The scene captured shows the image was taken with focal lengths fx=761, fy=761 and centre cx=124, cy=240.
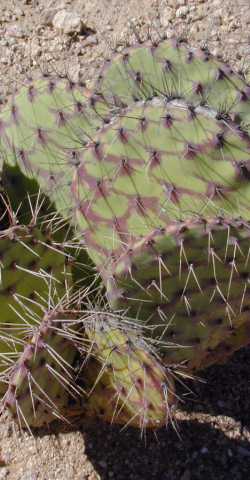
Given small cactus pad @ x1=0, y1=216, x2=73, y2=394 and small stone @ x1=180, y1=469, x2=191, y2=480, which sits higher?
small cactus pad @ x1=0, y1=216, x2=73, y2=394

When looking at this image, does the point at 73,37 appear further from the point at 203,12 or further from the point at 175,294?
the point at 175,294

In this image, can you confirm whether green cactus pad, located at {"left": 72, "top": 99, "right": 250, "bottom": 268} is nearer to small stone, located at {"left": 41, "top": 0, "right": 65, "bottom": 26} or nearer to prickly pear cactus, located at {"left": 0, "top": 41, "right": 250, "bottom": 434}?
prickly pear cactus, located at {"left": 0, "top": 41, "right": 250, "bottom": 434}

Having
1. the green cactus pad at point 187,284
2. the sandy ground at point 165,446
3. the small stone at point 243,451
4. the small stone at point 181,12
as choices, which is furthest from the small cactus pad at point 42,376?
A: the small stone at point 181,12

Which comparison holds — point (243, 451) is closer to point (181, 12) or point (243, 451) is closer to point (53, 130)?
point (53, 130)

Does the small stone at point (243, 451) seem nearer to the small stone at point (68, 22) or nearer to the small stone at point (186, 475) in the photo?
the small stone at point (186, 475)

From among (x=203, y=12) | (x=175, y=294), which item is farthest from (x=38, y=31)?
(x=175, y=294)

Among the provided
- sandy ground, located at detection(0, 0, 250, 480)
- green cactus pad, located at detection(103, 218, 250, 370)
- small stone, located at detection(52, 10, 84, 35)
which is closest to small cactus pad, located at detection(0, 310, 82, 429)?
green cactus pad, located at detection(103, 218, 250, 370)
